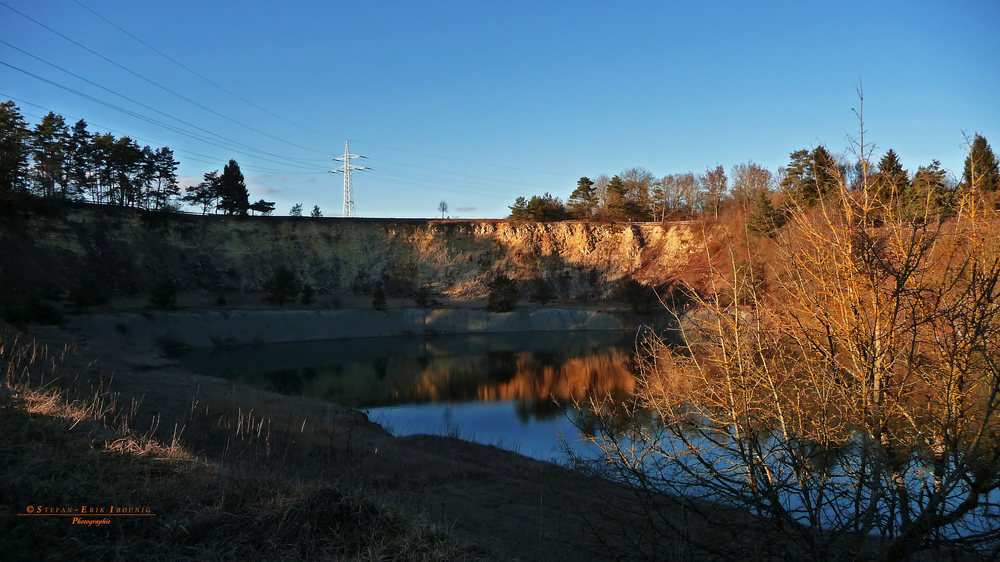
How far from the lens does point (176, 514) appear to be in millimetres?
3895

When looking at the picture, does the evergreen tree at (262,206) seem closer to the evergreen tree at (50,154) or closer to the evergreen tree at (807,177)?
the evergreen tree at (50,154)

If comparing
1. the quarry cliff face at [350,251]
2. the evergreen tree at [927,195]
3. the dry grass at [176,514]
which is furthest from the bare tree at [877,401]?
the quarry cliff face at [350,251]

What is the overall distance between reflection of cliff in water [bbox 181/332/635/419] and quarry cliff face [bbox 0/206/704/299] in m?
12.1

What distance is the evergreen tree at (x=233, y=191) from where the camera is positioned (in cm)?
5259

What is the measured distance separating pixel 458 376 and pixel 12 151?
3286cm

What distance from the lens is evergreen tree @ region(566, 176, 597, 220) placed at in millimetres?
62625

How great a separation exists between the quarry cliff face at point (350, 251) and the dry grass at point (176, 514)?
4230 cm

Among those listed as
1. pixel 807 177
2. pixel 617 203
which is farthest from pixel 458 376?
pixel 617 203

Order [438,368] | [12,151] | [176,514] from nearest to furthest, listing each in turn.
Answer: [176,514]
[438,368]
[12,151]

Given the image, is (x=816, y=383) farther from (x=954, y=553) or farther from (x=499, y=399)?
(x=499, y=399)

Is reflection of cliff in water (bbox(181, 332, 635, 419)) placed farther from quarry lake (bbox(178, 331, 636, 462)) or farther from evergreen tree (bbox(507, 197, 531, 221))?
evergreen tree (bbox(507, 197, 531, 221))

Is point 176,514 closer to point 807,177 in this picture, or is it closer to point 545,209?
point 807,177

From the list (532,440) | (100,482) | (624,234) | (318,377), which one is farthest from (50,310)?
(624,234)

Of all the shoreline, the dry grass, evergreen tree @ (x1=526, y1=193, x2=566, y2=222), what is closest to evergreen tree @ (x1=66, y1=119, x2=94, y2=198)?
the shoreline
